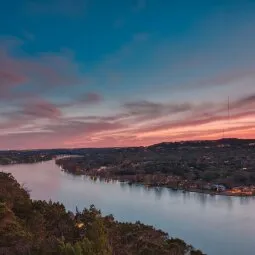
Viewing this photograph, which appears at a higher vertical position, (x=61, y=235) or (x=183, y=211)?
(x=61, y=235)

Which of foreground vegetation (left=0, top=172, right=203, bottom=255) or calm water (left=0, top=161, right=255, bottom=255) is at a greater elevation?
foreground vegetation (left=0, top=172, right=203, bottom=255)

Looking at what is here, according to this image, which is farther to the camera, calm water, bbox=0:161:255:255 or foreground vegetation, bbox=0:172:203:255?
calm water, bbox=0:161:255:255

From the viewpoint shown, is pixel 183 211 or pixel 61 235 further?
pixel 183 211

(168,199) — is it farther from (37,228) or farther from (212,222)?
(37,228)

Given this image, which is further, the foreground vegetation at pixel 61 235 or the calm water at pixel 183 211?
the calm water at pixel 183 211
